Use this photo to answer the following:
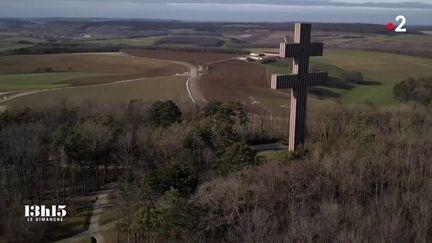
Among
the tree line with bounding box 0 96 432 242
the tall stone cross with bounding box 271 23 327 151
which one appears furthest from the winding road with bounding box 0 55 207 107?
the tall stone cross with bounding box 271 23 327 151

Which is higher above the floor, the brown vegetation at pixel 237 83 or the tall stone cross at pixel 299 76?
the tall stone cross at pixel 299 76

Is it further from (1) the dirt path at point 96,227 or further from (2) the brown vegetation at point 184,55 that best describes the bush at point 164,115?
(2) the brown vegetation at point 184,55

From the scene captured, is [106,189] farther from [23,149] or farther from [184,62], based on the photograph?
[184,62]

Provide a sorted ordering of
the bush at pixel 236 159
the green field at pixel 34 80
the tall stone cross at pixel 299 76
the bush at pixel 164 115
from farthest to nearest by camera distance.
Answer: the green field at pixel 34 80 < the bush at pixel 164 115 < the bush at pixel 236 159 < the tall stone cross at pixel 299 76

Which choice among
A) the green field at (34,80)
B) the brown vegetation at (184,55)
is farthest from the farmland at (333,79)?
the green field at (34,80)

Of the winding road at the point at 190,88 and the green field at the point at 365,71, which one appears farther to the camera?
the green field at the point at 365,71

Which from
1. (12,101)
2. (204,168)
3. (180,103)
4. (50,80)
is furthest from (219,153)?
(50,80)

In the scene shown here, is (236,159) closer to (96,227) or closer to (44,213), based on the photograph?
(96,227)
